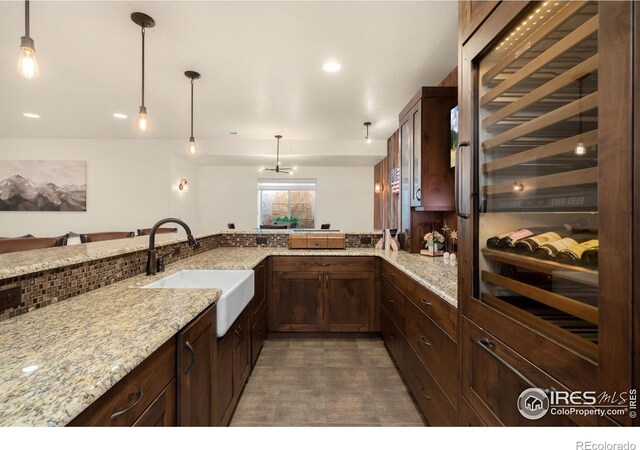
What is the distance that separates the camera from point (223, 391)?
4.91 ft

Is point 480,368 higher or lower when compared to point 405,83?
lower

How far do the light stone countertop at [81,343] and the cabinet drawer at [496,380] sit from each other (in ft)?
0.79

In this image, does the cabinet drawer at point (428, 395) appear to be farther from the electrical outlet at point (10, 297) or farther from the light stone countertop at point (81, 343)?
the electrical outlet at point (10, 297)

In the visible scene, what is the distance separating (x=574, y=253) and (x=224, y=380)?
1589 mm

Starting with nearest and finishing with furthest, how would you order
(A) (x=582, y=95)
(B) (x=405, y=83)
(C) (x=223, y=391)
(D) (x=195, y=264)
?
1. (A) (x=582, y=95)
2. (C) (x=223, y=391)
3. (D) (x=195, y=264)
4. (B) (x=405, y=83)

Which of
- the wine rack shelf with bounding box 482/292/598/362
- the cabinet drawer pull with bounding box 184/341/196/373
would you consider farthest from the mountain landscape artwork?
the wine rack shelf with bounding box 482/292/598/362

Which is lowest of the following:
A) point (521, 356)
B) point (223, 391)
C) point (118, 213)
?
point (223, 391)

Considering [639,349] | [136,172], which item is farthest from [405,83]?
[136,172]

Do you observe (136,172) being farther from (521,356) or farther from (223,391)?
(521,356)

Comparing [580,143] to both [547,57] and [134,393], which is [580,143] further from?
[134,393]

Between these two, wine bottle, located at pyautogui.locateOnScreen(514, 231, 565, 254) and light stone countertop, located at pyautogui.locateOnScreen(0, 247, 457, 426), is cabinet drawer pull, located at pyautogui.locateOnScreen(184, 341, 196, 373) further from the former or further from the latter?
wine bottle, located at pyautogui.locateOnScreen(514, 231, 565, 254)

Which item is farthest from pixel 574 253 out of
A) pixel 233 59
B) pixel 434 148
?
pixel 233 59

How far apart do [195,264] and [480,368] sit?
6.40ft
